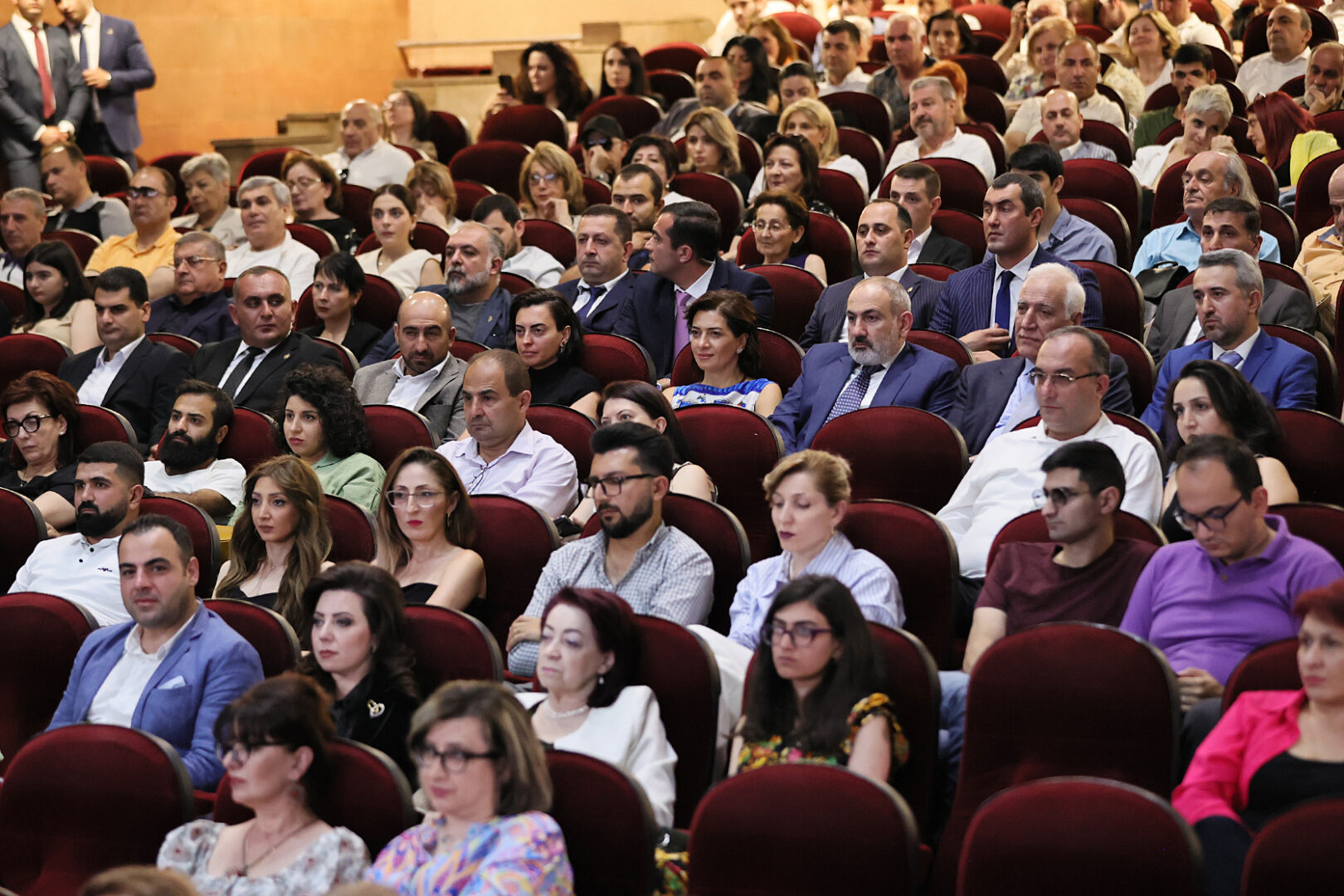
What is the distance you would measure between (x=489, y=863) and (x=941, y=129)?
12.0 ft

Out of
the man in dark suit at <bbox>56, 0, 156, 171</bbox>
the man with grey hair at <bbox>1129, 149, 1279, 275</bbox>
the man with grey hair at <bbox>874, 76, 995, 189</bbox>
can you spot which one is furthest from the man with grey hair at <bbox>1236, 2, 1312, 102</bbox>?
the man in dark suit at <bbox>56, 0, 156, 171</bbox>

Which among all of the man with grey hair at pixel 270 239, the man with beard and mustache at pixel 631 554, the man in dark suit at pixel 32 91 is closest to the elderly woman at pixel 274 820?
the man with beard and mustache at pixel 631 554

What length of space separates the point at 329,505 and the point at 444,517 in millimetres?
290

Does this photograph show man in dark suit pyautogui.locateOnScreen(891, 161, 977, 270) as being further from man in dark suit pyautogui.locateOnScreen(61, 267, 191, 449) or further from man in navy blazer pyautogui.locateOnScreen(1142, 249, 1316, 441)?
man in dark suit pyautogui.locateOnScreen(61, 267, 191, 449)

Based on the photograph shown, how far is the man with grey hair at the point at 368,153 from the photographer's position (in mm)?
5547

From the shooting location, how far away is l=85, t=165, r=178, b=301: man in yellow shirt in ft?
15.5

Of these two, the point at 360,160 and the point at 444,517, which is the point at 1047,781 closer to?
the point at 444,517

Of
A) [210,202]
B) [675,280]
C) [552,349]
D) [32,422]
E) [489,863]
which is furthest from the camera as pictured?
[210,202]

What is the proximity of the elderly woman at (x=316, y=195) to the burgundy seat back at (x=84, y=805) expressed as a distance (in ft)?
10.2

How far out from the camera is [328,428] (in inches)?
121

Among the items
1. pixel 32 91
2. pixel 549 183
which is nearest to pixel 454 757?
pixel 549 183

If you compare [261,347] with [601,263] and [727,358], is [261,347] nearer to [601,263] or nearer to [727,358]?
[601,263]

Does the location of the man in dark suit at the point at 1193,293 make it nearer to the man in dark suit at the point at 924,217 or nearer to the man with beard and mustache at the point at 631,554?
the man in dark suit at the point at 924,217

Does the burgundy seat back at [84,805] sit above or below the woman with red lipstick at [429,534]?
below
